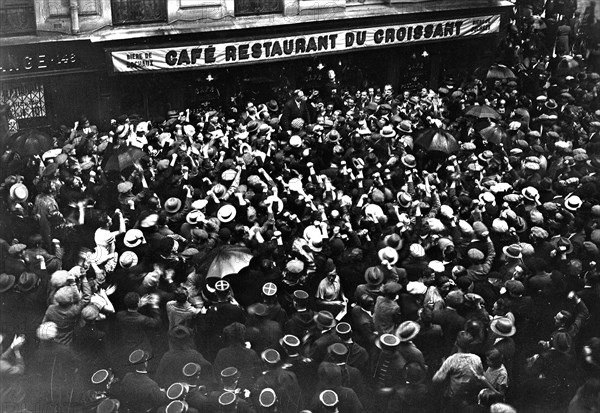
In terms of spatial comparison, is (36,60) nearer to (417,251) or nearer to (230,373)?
(417,251)

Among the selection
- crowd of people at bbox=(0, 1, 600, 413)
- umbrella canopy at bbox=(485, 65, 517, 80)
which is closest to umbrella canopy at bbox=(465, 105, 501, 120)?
crowd of people at bbox=(0, 1, 600, 413)

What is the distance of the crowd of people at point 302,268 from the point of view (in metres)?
8.15

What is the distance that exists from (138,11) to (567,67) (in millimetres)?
11367

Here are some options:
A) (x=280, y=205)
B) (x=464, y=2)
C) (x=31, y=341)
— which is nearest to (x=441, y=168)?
(x=280, y=205)

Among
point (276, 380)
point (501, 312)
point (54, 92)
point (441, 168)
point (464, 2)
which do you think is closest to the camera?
point (276, 380)

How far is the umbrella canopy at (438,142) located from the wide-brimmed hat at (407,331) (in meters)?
6.07

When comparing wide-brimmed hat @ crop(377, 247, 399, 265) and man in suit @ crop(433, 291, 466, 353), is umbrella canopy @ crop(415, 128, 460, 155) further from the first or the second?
man in suit @ crop(433, 291, 466, 353)

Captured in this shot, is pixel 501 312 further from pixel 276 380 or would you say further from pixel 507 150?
pixel 507 150

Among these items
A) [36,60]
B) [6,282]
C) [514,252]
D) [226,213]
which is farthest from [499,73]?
[6,282]

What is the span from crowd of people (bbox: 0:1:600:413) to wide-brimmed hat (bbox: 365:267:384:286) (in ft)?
Result: 0.19

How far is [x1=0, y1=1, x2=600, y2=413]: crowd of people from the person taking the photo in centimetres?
815

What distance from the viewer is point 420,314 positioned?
8.91 meters

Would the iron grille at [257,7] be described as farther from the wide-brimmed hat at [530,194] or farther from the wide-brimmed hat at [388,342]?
the wide-brimmed hat at [388,342]

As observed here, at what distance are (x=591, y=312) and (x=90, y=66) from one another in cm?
1269
